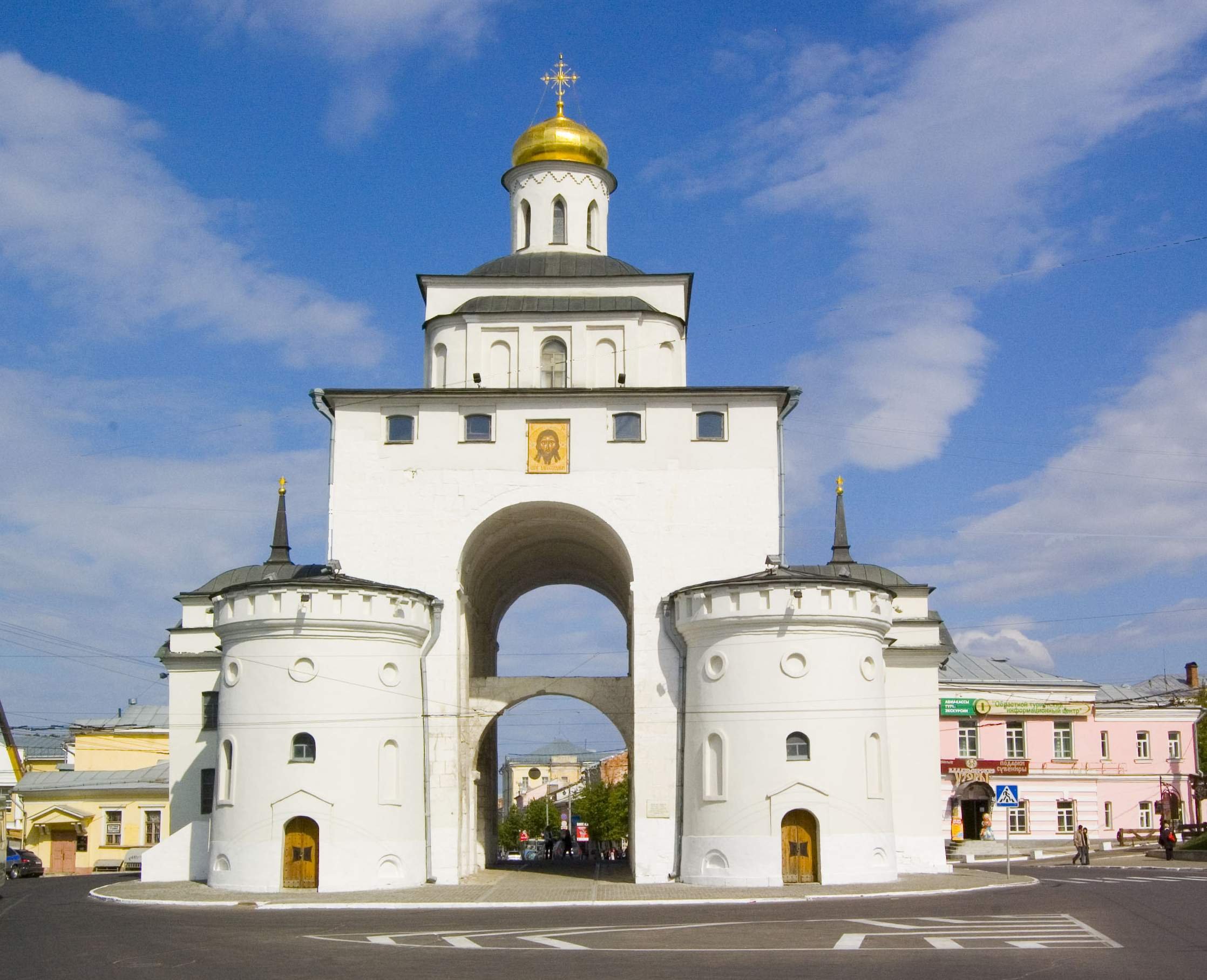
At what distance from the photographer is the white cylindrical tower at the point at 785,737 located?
30.3m

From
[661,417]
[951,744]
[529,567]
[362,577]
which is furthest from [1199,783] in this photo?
[362,577]

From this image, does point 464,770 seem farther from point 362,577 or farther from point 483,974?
point 483,974

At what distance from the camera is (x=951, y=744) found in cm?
5659

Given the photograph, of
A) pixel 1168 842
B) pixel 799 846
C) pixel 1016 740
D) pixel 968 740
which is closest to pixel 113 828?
pixel 799 846

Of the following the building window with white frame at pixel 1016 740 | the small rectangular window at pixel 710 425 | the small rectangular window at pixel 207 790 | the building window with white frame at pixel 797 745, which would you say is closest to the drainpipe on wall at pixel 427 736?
the small rectangular window at pixel 710 425

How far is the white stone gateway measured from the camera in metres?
30.4

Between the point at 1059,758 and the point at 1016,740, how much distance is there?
1.93 metres

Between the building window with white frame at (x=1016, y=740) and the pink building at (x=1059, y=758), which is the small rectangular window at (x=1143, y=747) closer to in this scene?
the pink building at (x=1059, y=758)

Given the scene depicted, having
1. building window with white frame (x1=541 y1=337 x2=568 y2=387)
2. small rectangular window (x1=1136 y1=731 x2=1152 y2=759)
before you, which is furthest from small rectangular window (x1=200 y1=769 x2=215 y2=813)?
small rectangular window (x1=1136 y1=731 x2=1152 y2=759)

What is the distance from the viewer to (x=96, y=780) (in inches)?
2141

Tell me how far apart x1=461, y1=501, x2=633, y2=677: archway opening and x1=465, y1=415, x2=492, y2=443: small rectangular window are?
2038mm

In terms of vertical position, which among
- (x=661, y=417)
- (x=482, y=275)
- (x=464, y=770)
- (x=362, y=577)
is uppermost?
(x=482, y=275)

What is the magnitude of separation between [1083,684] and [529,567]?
29.2 meters

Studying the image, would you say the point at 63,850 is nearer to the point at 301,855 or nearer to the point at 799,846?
the point at 301,855
